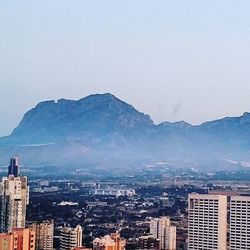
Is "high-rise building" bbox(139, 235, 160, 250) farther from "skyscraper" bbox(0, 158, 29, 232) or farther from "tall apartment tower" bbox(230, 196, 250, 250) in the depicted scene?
"skyscraper" bbox(0, 158, 29, 232)

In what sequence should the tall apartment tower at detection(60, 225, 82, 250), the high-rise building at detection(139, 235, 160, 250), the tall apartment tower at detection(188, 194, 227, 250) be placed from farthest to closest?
the high-rise building at detection(139, 235, 160, 250) < the tall apartment tower at detection(60, 225, 82, 250) < the tall apartment tower at detection(188, 194, 227, 250)

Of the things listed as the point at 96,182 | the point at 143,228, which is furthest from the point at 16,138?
the point at 143,228

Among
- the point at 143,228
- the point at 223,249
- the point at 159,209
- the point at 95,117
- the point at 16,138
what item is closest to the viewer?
the point at 223,249

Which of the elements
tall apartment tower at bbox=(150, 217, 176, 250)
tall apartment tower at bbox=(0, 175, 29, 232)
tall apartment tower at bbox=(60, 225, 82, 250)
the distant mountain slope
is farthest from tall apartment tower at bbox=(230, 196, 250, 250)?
the distant mountain slope

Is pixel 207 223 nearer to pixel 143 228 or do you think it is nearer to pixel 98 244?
pixel 98 244

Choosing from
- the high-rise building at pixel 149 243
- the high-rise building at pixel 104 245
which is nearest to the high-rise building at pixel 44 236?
the high-rise building at pixel 149 243

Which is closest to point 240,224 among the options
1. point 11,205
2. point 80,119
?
point 11,205

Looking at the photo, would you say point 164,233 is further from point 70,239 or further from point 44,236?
point 44,236
